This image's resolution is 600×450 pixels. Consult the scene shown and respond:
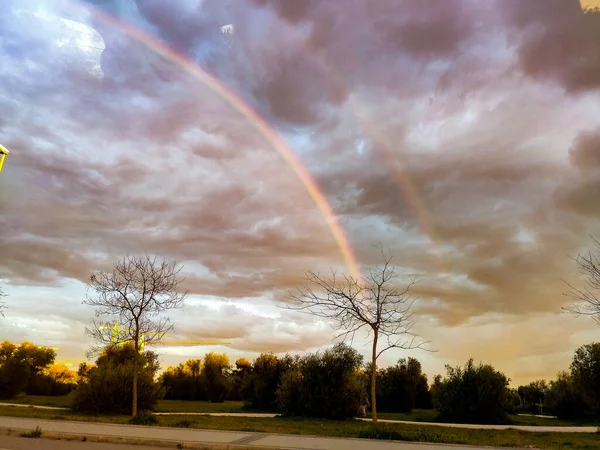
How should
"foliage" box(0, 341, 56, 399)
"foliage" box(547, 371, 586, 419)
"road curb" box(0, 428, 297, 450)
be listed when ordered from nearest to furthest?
1. "road curb" box(0, 428, 297, 450)
2. "foliage" box(547, 371, 586, 419)
3. "foliage" box(0, 341, 56, 399)

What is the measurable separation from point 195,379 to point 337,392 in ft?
147

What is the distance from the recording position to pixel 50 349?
63562 mm

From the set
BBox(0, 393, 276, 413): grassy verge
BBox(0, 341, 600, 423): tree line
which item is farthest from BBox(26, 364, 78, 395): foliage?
BBox(0, 341, 600, 423): tree line

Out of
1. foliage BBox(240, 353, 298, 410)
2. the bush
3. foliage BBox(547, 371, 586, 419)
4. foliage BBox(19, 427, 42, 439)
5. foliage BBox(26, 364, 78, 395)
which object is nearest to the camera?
foliage BBox(19, 427, 42, 439)

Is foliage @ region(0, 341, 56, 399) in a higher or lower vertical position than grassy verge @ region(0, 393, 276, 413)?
higher

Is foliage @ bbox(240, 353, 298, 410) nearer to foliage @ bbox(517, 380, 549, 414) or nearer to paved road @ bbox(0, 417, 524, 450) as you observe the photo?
paved road @ bbox(0, 417, 524, 450)

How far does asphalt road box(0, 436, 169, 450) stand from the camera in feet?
38.8

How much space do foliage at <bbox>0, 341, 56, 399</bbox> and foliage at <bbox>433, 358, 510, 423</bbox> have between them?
41030 mm

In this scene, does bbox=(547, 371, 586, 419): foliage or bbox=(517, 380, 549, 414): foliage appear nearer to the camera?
bbox=(547, 371, 586, 419): foliage

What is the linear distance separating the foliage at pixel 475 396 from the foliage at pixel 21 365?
41.0 m

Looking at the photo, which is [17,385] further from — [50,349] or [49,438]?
[49,438]

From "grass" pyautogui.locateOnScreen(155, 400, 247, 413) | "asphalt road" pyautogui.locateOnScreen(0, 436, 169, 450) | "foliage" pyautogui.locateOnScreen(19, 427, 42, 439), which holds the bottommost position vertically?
"asphalt road" pyautogui.locateOnScreen(0, 436, 169, 450)

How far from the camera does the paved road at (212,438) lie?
38.6 ft

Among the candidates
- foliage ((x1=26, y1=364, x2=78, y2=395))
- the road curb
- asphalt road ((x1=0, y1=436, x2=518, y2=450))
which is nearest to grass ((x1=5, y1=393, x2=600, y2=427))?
the road curb
